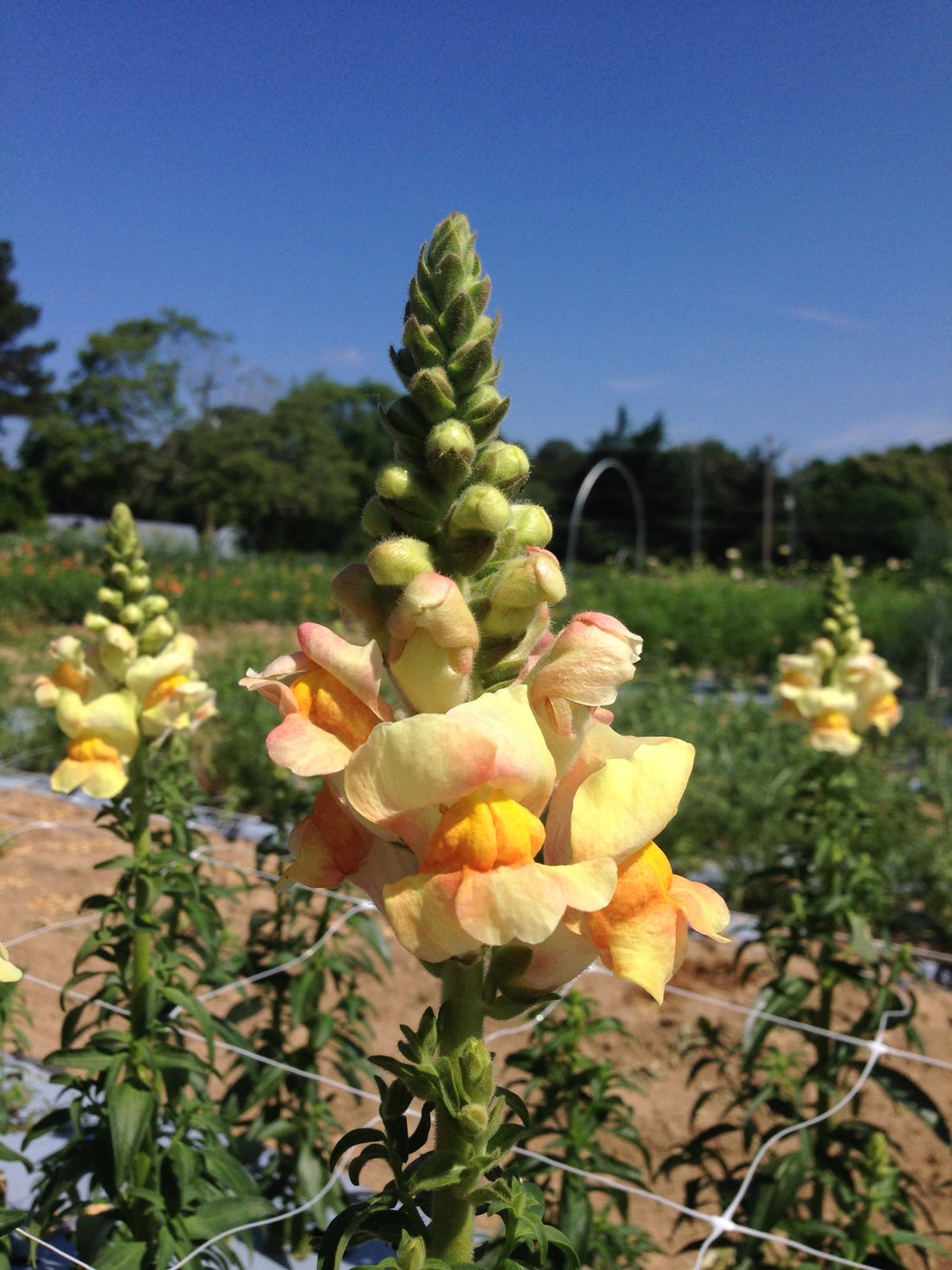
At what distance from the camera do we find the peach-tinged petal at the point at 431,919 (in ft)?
2.73

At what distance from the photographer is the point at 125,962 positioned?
6.79 ft

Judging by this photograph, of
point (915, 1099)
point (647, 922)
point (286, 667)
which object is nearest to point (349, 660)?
point (286, 667)

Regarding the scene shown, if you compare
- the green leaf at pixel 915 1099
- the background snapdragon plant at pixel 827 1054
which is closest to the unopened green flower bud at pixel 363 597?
the background snapdragon plant at pixel 827 1054

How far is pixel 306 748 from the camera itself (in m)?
0.92

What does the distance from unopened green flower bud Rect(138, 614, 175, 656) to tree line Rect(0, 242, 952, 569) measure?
103ft

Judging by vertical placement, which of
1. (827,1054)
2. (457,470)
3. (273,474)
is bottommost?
(827,1054)

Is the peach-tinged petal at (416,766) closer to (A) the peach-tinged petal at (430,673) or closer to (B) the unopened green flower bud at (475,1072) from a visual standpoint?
(A) the peach-tinged petal at (430,673)

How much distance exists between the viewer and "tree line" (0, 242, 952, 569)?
35812 millimetres

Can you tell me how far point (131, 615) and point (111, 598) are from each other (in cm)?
7

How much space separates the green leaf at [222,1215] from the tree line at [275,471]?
105ft

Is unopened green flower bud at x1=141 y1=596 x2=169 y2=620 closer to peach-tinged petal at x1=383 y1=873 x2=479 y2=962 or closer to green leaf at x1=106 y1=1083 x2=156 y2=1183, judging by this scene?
green leaf at x1=106 y1=1083 x2=156 y2=1183

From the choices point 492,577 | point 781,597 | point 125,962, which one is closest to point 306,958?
point 125,962

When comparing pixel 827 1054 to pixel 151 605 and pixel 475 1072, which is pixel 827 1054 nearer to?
pixel 475 1072

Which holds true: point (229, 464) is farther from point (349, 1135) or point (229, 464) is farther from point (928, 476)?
point (349, 1135)
